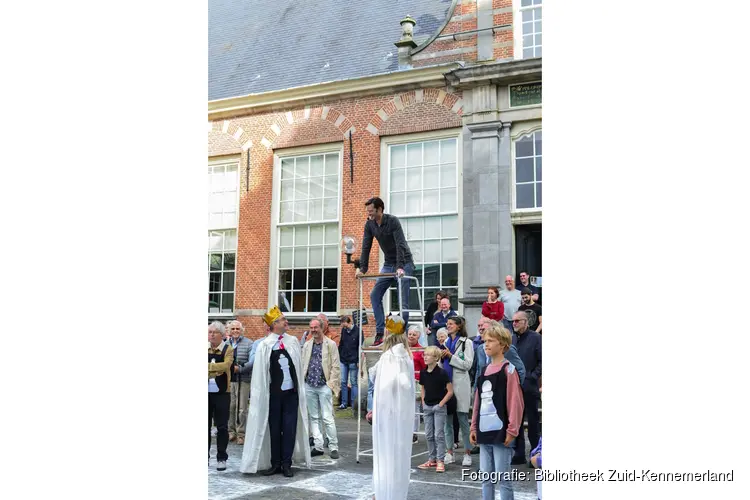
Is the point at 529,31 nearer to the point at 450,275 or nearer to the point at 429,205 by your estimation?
the point at 429,205

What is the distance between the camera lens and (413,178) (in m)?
14.9

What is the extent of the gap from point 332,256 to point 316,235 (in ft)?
2.21

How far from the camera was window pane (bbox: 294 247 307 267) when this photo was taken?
16.2m

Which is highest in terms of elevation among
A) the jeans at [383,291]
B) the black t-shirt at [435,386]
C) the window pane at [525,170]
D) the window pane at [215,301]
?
the window pane at [525,170]

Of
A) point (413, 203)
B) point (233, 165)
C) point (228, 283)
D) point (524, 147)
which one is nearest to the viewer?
point (524, 147)

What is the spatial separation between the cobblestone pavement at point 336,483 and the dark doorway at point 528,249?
5917 mm

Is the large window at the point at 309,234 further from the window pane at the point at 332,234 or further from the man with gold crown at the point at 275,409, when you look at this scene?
the man with gold crown at the point at 275,409

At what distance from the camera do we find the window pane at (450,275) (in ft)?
46.6

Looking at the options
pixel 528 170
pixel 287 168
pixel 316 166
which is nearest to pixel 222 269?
pixel 287 168

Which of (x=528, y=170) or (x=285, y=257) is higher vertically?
(x=528, y=170)

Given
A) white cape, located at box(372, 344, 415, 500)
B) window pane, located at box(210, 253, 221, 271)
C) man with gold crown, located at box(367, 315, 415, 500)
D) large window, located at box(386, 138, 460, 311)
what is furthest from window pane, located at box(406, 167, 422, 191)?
white cape, located at box(372, 344, 415, 500)

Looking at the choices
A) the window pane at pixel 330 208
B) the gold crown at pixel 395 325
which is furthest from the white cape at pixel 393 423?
the window pane at pixel 330 208
